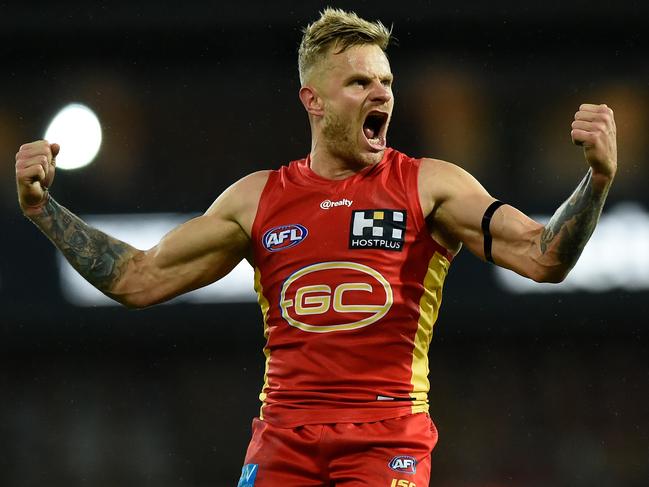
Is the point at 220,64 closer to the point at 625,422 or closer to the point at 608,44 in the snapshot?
the point at 608,44

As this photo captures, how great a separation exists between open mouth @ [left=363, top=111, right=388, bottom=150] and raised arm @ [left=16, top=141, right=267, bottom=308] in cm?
41

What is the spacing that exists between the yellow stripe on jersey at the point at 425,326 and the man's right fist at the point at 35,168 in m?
1.32

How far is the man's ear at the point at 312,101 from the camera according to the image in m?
4.26

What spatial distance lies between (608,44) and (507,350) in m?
2.82

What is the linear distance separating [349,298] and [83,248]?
1055 mm

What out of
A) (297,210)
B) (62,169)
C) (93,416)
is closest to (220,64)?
(62,169)

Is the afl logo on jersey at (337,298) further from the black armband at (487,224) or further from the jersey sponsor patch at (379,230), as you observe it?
the black armband at (487,224)

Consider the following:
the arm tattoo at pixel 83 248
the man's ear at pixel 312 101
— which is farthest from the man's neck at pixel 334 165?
the arm tattoo at pixel 83 248

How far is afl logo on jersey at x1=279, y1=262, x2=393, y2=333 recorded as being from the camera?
3.76 meters

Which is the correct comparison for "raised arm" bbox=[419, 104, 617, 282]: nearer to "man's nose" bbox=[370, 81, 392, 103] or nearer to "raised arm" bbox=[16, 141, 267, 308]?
"man's nose" bbox=[370, 81, 392, 103]

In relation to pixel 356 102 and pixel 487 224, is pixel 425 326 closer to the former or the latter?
pixel 487 224

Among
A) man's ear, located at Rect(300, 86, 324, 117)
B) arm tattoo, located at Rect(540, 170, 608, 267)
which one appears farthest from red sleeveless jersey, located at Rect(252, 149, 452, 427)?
arm tattoo, located at Rect(540, 170, 608, 267)

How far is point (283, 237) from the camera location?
3.97 meters

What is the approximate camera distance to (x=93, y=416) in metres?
10.4
